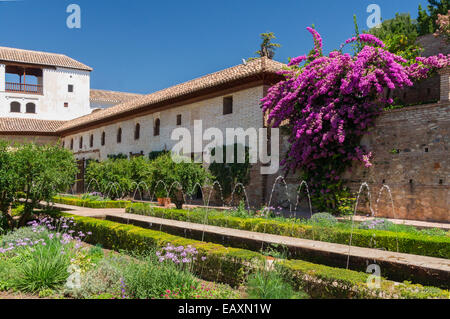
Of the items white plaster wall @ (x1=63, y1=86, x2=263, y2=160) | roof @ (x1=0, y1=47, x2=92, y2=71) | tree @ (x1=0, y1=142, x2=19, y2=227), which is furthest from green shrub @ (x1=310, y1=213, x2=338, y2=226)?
roof @ (x1=0, y1=47, x2=92, y2=71)

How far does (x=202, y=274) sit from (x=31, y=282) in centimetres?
224

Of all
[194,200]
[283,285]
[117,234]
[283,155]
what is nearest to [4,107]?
[194,200]

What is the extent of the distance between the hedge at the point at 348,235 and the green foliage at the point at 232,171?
17.8ft

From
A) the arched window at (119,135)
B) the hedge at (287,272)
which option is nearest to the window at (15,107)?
the arched window at (119,135)

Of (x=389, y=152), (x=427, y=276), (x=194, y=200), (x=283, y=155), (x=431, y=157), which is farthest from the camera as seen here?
(x=194, y=200)

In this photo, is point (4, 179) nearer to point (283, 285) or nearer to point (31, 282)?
point (31, 282)

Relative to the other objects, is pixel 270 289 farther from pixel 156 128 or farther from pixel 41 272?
pixel 156 128

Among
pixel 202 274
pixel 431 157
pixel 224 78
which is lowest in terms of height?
pixel 202 274

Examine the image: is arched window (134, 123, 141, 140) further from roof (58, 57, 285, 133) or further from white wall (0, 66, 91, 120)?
white wall (0, 66, 91, 120)

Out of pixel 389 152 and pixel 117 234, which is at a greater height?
pixel 389 152

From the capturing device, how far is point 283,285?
3979 millimetres

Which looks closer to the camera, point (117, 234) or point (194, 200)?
point (117, 234)

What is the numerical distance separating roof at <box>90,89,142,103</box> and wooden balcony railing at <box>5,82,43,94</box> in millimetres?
5123

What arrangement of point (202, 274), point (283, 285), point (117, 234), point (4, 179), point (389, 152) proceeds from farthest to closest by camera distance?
point (389, 152) → point (4, 179) → point (117, 234) → point (202, 274) → point (283, 285)
